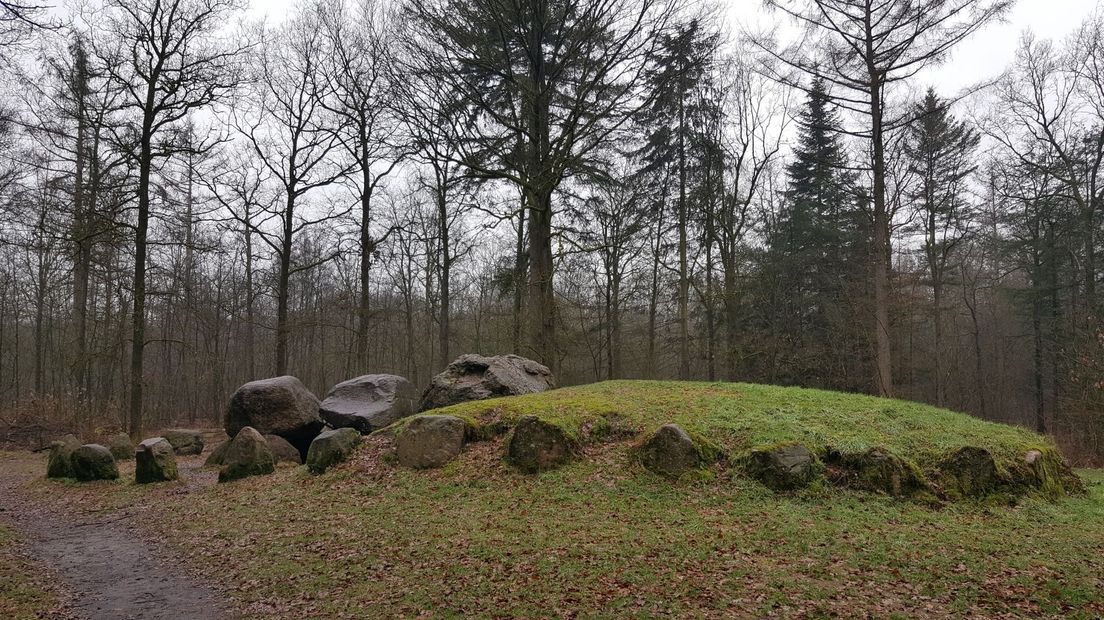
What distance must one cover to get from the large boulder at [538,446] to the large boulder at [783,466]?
2.72 meters

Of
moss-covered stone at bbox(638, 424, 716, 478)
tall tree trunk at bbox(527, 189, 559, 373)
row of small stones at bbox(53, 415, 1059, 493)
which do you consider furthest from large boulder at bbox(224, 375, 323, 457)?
moss-covered stone at bbox(638, 424, 716, 478)

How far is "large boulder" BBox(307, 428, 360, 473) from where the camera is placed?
10617 mm

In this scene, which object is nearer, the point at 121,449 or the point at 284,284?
the point at 121,449

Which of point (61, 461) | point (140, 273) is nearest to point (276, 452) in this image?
point (61, 461)

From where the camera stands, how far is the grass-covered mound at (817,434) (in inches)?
340

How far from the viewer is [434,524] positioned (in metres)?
7.63

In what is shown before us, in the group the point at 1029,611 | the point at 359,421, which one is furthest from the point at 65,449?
the point at 1029,611

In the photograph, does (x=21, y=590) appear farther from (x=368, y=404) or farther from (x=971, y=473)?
(x=971, y=473)

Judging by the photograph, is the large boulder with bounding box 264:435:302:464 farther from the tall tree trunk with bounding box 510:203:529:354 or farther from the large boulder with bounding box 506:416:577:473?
the tall tree trunk with bounding box 510:203:529:354

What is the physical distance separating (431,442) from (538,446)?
6.05ft

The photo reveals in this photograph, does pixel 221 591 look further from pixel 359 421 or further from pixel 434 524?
pixel 359 421

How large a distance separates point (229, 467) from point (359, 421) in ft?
9.49

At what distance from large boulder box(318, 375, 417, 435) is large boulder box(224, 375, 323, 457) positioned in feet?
1.61

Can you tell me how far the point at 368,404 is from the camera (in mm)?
14078
